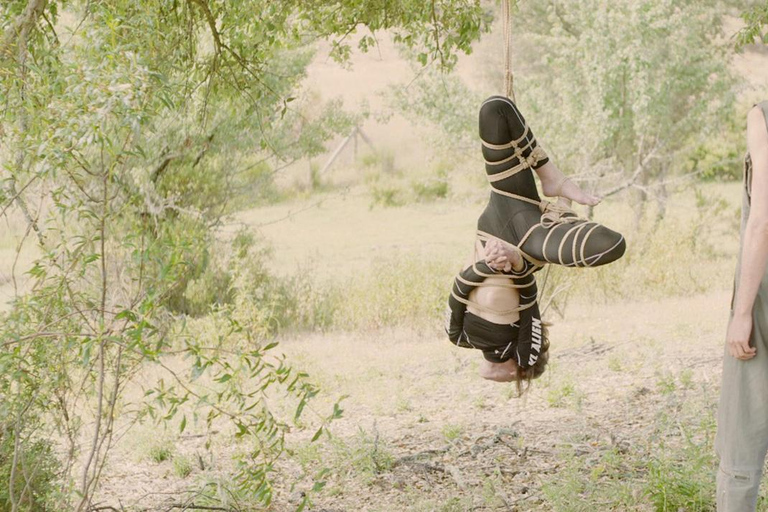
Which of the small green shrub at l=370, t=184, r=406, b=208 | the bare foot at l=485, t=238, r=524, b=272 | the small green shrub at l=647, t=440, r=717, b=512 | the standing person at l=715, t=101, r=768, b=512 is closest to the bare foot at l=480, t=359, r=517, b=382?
the bare foot at l=485, t=238, r=524, b=272

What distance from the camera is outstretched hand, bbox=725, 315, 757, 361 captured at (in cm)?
268

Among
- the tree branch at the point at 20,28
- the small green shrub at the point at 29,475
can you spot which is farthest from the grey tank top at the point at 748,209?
the small green shrub at the point at 29,475

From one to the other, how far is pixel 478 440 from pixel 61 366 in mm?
2928

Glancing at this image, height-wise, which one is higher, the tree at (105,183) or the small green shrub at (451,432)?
the tree at (105,183)

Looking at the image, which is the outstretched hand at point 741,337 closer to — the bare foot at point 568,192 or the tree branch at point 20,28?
the bare foot at point 568,192

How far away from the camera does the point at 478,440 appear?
5.90 meters

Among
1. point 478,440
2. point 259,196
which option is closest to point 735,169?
point 259,196

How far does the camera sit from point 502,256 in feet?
9.51

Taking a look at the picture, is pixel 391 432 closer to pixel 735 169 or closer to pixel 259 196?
pixel 259 196

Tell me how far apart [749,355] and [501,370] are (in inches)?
32.5

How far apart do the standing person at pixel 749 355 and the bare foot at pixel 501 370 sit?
0.68 m

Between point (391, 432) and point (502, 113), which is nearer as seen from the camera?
point (502, 113)

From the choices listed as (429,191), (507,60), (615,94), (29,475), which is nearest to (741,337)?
(507,60)

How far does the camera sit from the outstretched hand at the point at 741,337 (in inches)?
105
